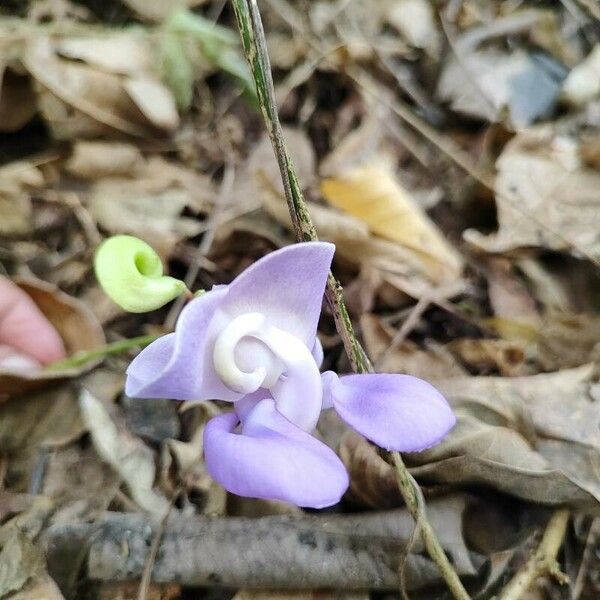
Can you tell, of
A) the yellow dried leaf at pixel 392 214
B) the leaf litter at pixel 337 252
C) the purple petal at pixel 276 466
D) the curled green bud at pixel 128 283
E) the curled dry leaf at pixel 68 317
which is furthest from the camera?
the yellow dried leaf at pixel 392 214

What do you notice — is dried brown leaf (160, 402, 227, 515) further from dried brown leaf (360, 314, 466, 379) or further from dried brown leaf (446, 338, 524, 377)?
dried brown leaf (446, 338, 524, 377)

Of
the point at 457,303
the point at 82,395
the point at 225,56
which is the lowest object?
the point at 82,395

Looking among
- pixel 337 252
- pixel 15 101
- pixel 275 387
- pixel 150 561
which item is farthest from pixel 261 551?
pixel 15 101

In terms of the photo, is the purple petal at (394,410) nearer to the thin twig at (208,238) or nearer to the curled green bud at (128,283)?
the curled green bud at (128,283)

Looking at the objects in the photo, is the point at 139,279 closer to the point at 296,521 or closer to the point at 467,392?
the point at 296,521

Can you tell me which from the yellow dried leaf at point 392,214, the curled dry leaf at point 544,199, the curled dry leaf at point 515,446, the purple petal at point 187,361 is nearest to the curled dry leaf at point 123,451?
the curled dry leaf at point 515,446

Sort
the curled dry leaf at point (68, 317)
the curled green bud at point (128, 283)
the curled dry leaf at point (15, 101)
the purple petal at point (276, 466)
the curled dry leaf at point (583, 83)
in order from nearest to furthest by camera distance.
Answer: the purple petal at point (276, 466) → the curled green bud at point (128, 283) → the curled dry leaf at point (68, 317) → the curled dry leaf at point (15, 101) → the curled dry leaf at point (583, 83)

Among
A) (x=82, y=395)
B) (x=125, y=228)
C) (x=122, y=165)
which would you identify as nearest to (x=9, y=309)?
(x=82, y=395)
